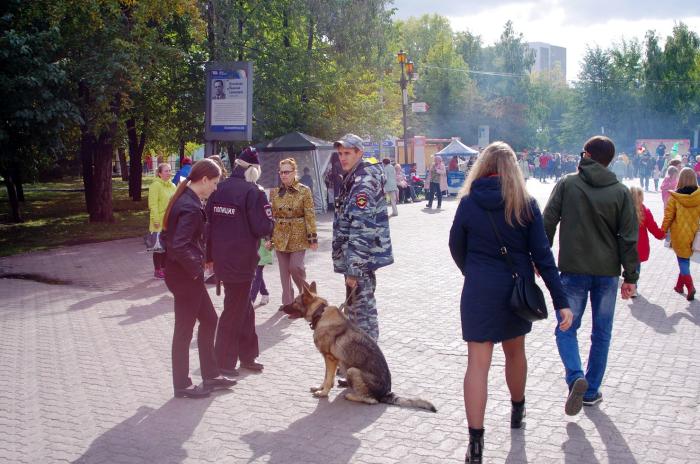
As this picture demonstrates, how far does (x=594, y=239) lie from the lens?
534 cm

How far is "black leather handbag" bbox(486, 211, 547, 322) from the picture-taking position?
4.23 m

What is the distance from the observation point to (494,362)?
6.83 metres

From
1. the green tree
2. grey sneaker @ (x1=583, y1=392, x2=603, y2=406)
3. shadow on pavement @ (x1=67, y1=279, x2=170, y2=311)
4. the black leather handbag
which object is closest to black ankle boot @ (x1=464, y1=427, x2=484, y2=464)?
the black leather handbag

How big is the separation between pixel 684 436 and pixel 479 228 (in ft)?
6.68

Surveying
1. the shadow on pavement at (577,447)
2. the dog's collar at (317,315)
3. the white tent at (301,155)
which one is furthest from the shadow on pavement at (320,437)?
the white tent at (301,155)

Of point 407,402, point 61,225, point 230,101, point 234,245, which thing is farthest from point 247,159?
point 61,225

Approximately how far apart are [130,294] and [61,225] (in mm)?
12714

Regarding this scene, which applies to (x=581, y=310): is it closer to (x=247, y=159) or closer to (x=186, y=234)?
(x=186, y=234)

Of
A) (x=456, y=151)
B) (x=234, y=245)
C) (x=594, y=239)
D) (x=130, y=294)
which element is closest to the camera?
(x=594, y=239)

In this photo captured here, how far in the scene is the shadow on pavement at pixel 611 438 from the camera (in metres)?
4.60

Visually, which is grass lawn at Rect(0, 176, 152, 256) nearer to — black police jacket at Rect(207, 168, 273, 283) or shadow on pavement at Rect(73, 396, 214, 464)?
black police jacket at Rect(207, 168, 273, 283)

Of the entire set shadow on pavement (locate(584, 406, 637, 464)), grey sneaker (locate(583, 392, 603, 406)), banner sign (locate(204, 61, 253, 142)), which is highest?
banner sign (locate(204, 61, 253, 142))

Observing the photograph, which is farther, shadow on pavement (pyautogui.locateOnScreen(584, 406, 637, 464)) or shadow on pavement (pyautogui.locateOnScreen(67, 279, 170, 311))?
shadow on pavement (pyautogui.locateOnScreen(67, 279, 170, 311))

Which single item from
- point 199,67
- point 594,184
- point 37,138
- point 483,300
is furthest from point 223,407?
point 199,67
